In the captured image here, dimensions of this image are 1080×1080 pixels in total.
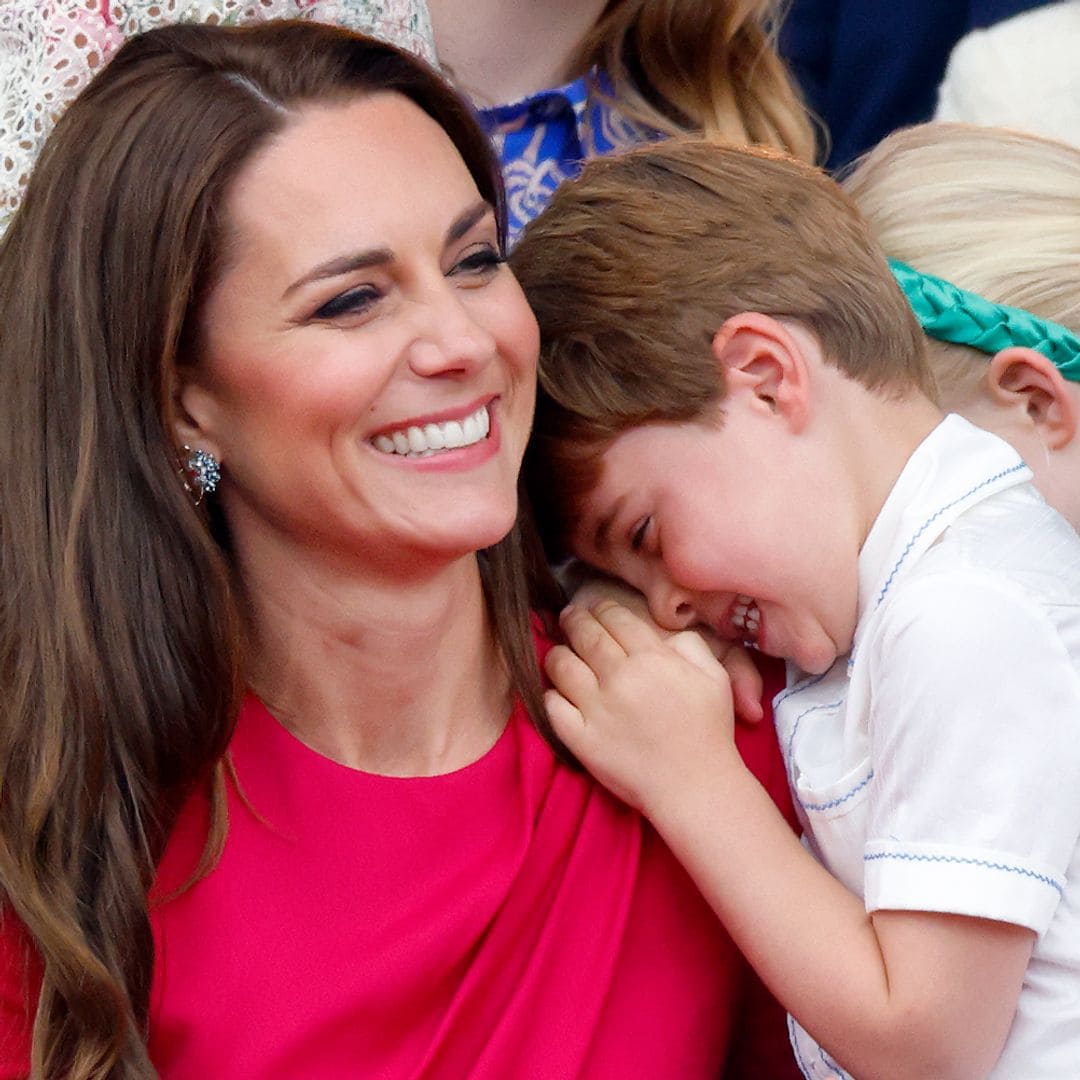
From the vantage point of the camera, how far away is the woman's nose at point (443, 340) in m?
1.51

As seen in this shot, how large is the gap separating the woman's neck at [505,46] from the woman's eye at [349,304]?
0.86 metres

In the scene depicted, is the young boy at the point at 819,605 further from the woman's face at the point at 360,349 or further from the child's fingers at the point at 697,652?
the woman's face at the point at 360,349

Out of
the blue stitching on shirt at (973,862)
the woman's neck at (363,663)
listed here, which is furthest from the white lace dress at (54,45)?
the blue stitching on shirt at (973,862)

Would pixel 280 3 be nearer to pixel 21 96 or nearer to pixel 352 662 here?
pixel 21 96

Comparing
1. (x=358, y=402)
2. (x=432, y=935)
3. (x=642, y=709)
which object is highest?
(x=358, y=402)

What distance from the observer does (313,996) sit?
1.54 metres

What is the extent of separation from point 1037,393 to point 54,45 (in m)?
1.16

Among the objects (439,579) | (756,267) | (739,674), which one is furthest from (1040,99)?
(439,579)

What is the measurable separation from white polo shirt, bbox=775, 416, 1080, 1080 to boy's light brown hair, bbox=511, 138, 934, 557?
0.22m

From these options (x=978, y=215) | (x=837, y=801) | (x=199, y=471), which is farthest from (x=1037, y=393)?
(x=199, y=471)

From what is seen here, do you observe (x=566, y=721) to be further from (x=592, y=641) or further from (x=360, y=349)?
(x=360, y=349)

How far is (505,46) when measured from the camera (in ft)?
7.57

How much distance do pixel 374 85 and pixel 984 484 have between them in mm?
Result: 675

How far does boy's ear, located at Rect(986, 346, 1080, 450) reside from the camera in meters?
1.85
